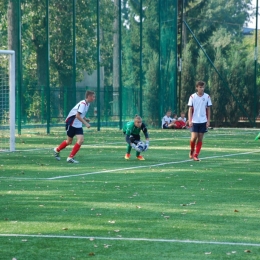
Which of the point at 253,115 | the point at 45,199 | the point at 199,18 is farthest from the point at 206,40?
the point at 45,199

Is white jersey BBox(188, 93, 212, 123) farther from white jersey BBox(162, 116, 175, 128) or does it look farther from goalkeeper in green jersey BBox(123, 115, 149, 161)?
white jersey BBox(162, 116, 175, 128)

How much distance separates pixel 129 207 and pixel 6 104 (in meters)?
16.2

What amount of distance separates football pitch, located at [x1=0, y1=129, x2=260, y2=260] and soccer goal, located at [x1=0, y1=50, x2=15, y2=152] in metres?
1.56

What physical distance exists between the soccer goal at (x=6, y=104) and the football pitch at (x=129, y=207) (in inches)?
61.4

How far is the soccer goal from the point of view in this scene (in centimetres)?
2327

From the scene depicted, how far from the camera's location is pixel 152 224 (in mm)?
10414

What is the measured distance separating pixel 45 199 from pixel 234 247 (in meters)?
4.58

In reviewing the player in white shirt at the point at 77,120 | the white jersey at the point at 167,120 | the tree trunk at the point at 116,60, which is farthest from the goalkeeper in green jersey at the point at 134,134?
the white jersey at the point at 167,120

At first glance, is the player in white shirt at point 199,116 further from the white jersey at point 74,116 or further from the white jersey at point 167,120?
the white jersey at point 167,120

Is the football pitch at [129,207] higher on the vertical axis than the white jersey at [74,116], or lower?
lower

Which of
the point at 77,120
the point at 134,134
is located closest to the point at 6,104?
the point at 77,120

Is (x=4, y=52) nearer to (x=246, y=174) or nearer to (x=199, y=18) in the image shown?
(x=246, y=174)

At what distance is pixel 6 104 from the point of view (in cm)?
2756

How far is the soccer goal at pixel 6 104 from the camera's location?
76.3 feet
